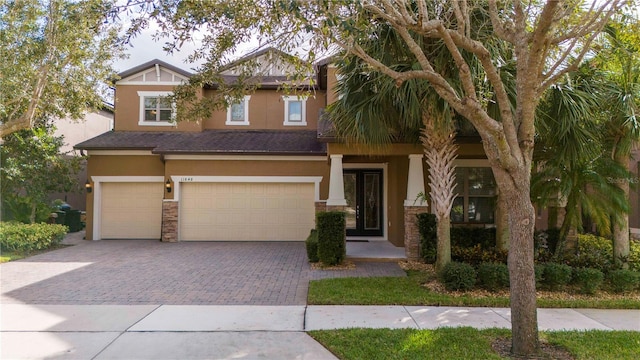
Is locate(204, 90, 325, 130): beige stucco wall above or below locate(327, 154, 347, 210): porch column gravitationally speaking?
above

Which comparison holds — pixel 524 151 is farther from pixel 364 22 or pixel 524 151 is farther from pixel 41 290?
Result: pixel 41 290

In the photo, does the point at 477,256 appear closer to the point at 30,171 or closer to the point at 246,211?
the point at 246,211

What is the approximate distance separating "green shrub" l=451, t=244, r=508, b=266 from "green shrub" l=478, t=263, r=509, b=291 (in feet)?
3.88

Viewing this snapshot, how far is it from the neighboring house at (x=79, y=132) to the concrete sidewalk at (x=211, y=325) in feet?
50.0

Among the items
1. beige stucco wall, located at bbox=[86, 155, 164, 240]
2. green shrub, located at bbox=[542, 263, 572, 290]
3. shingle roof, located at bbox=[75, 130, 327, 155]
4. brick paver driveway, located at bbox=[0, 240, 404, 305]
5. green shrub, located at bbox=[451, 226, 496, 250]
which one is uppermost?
shingle roof, located at bbox=[75, 130, 327, 155]

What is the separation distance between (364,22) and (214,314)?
5.12 metres

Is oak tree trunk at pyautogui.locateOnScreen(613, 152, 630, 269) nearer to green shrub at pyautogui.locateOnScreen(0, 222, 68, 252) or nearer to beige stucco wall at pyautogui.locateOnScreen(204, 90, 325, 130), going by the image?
beige stucco wall at pyautogui.locateOnScreen(204, 90, 325, 130)

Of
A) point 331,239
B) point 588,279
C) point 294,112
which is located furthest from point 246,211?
point 588,279

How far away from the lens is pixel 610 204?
7844mm

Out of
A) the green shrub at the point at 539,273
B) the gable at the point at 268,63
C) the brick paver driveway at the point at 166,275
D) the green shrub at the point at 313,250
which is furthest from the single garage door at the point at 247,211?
the green shrub at the point at 539,273

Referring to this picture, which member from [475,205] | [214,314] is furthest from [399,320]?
[475,205]

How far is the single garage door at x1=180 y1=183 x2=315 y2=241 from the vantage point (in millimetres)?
15156

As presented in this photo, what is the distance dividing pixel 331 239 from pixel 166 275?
4043mm

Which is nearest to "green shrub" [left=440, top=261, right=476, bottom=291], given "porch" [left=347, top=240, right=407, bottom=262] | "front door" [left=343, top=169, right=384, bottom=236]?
"porch" [left=347, top=240, right=407, bottom=262]
